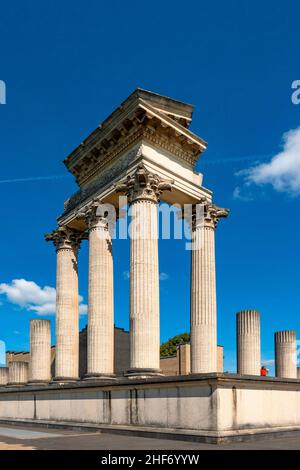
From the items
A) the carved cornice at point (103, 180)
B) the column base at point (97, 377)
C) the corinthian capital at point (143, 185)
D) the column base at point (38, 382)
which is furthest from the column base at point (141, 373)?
the column base at point (38, 382)

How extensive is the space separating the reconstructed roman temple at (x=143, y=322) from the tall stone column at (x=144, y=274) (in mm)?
50

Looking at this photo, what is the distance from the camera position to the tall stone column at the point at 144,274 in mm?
24328

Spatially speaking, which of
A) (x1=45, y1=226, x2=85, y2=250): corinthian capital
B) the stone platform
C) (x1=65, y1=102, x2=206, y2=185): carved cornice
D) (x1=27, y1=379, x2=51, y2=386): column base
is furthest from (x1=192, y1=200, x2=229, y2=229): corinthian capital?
(x1=27, y1=379, x2=51, y2=386): column base

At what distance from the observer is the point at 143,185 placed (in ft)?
85.6

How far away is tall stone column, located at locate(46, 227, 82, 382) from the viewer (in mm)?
31922

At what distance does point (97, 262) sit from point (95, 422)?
8.58 m

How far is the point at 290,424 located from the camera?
2167cm

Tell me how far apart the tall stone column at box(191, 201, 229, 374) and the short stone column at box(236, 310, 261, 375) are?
2.24 meters

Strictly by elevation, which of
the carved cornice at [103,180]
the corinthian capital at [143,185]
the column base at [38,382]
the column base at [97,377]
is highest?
the carved cornice at [103,180]

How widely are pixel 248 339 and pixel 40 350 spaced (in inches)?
566

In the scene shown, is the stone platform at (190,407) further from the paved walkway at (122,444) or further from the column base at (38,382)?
the column base at (38,382)

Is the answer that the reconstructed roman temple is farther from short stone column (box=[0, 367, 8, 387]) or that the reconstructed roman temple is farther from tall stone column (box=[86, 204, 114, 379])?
short stone column (box=[0, 367, 8, 387])
